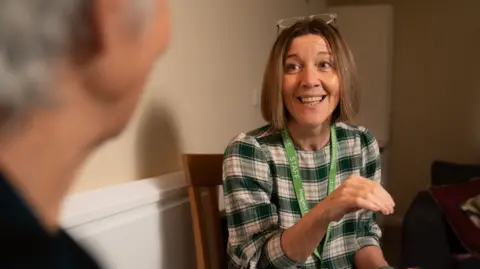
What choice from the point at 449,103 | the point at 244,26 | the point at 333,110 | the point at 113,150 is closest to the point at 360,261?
the point at 333,110

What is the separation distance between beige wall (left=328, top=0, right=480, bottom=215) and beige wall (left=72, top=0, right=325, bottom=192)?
1.69 metres

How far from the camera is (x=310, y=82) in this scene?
4.28ft

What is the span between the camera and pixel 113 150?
1208 millimetres

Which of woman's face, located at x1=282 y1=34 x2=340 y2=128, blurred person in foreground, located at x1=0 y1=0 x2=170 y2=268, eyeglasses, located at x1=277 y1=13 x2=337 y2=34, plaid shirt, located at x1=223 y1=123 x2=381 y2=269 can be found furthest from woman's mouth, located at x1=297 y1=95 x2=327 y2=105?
blurred person in foreground, located at x1=0 y1=0 x2=170 y2=268

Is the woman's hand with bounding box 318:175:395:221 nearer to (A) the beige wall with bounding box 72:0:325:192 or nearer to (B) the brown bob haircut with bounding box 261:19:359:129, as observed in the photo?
(B) the brown bob haircut with bounding box 261:19:359:129

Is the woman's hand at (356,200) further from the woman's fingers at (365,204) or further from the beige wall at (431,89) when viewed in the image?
the beige wall at (431,89)

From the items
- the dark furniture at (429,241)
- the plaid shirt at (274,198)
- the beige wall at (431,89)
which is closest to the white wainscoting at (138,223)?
the plaid shirt at (274,198)

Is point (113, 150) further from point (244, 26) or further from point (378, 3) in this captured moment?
point (378, 3)

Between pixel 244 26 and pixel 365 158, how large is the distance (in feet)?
2.43

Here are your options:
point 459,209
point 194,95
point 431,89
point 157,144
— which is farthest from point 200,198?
point 431,89

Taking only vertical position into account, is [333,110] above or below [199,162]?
above

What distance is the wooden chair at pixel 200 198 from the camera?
1396 millimetres

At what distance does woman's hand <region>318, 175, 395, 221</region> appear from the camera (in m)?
1.07

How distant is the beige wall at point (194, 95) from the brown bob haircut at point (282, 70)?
0.82ft
